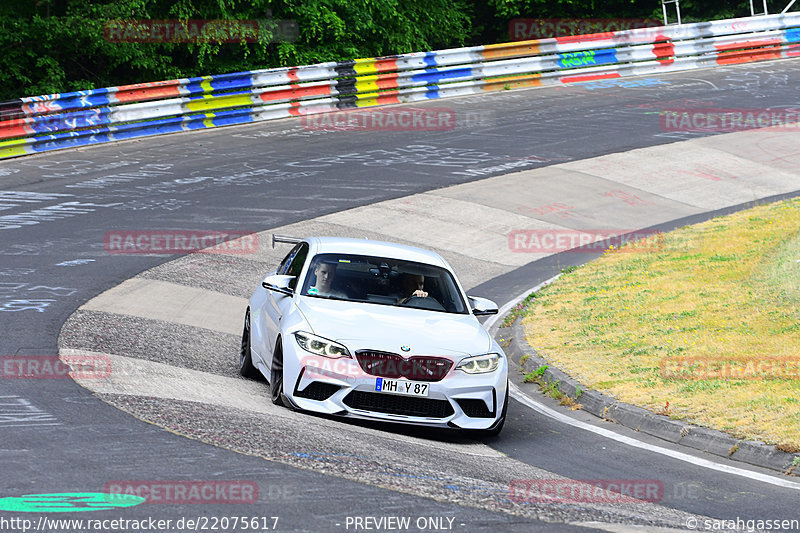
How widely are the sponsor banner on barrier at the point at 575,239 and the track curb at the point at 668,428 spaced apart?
6.77 metres

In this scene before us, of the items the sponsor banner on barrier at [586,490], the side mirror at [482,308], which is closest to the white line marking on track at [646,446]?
the sponsor banner on barrier at [586,490]

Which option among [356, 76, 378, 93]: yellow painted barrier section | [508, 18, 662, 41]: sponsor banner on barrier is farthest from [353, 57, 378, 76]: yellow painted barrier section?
[508, 18, 662, 41]: sponsor banner on barrier

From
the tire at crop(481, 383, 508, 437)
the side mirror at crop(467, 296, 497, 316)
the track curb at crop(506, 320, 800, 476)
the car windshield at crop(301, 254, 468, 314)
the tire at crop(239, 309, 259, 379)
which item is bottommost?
the track curb at crop(506, 320, 800, 476)

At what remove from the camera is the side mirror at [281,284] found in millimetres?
9812

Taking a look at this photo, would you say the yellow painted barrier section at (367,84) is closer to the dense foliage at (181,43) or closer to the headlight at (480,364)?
the dense foliage at (181,43)

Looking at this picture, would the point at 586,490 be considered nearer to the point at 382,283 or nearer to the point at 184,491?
the point at 184,491

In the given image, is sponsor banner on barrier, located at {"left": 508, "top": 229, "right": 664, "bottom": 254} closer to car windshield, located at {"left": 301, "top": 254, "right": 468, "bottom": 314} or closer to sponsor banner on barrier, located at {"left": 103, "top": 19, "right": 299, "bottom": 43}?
car windshield, located at {"left": 301, "top": 254, "right": 468, "bottom": 314}

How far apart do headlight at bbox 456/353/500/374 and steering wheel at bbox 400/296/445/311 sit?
976 mm

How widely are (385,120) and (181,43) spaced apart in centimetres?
605

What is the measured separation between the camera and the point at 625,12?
138 ft

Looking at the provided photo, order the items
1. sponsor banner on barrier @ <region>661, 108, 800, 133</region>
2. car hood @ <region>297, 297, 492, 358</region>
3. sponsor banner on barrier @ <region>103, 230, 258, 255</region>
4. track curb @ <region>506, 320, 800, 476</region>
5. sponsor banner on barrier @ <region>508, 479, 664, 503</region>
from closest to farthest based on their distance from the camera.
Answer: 1. sponsor banner on barrier @ <region>508, 479, 664, 503</region>
2. track curb @ <region>506, 320, 800, 476</region>
3. car hood @ <region>297, 297, 492, 358</region>
4. sponsor banner on barrier @ <region>103, 230, 258, 255</region>
5. sponsor banner on barrier @ <region>661, 108, 800, 133</region>

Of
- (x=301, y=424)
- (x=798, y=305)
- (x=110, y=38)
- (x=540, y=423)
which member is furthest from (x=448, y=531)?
(x=110, y=38)

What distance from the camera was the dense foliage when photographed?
2628 centimetres

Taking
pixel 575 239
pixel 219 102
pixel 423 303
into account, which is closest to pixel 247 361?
pixel 423 303
